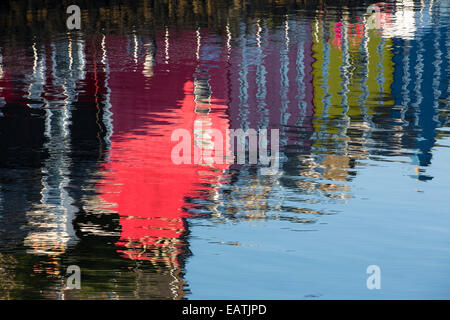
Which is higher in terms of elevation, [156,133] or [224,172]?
[156,133]

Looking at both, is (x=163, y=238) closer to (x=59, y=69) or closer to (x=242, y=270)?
(x=242, y=270)

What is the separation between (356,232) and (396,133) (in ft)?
16.7

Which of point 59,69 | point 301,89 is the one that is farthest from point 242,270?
point 59,69

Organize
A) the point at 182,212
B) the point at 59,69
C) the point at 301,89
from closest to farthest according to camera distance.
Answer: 1. the point at 182,212
2. the point at 301,89
3. the point at 59,69

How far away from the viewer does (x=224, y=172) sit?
12523mm

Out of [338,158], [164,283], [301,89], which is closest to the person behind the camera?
[164,283]

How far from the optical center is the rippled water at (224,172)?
868cm

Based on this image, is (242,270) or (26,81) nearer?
(242,270)

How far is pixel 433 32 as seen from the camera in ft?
90.4

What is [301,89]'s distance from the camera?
1922 centimetres

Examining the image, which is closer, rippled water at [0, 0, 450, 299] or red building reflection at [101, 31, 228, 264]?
rippled water at [0, 0, 450, 299]

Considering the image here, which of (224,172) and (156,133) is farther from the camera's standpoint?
(156,133)

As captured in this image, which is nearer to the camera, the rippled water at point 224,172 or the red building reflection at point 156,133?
the rippled water at point 224,172

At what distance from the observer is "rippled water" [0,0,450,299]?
28.5 feet
